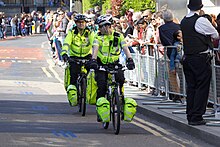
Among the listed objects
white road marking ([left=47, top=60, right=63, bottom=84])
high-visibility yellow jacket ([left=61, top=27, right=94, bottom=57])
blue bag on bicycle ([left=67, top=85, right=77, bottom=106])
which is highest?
high-visibility yellow jacket ([left=61, top=27, right=94, bottom=57])

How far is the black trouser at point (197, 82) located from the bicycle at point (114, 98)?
3.71 ft

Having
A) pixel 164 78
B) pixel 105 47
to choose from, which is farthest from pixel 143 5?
pixel 105 47

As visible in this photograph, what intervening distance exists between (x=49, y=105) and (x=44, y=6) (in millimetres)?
93072

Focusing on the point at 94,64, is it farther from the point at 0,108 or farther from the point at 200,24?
the point at 0,108

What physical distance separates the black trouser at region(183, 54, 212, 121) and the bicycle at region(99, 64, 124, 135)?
1.13 meters

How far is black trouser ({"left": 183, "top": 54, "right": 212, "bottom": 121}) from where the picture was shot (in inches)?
498

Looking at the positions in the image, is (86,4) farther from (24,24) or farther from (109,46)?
(109,46)

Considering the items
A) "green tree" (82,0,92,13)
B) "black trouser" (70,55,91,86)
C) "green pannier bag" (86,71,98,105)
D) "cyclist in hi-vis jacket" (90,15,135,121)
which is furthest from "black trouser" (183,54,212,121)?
"green tree" (82,0,92,13)

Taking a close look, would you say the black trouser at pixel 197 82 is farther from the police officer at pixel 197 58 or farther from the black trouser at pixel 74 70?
the black trouser at pixel 74 70

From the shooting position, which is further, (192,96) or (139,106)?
(139,106)

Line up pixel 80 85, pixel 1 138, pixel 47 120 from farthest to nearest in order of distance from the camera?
1. pixel 80 85
2. pixel 47 120
3. pixel 1 138

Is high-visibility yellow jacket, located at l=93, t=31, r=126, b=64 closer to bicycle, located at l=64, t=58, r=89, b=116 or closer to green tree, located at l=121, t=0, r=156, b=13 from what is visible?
bicycle, located at l=64, t=58, r=89, b=116

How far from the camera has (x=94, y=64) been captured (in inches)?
506

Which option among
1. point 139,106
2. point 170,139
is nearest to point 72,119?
point 139,106
